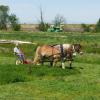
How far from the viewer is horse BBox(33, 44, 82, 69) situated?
2206 cm

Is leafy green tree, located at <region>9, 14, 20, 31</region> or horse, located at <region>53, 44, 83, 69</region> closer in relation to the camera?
horse, located at <region>53, 44, 83, 69</region>

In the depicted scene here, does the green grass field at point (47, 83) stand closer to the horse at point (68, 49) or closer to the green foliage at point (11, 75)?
the green foliage at point (11, 75)

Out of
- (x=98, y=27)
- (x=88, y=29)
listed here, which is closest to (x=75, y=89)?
(x=98, y=27)

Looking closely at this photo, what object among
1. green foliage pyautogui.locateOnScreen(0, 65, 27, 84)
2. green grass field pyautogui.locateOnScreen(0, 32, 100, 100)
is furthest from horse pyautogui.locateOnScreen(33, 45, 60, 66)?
green foliage pyautogui.locateOnScreen(0, 65, 27, 84)

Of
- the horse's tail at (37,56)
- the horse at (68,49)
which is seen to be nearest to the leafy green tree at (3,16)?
the horse's tail at (37,56)

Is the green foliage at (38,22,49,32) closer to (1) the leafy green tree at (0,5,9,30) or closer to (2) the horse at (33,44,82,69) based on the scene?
(1) the leafy green tree at (0,5,9,30)

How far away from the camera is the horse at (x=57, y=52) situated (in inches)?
→ 869

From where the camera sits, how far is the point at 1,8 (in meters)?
118

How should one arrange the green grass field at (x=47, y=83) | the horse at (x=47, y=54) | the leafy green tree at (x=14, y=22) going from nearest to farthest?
the green grass field at (x=47, y=83), the horse at (x=47, y=54), the leafy green tree at (x=14, y=22)

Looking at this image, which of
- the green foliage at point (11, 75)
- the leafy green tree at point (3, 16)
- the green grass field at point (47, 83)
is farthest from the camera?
the leafy green tree at point (3, 16)

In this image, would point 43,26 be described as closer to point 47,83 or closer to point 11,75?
point 11,75

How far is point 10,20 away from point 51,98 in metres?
98.6

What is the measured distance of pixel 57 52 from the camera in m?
22.2

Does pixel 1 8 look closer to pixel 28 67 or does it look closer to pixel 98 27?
pixel 98 27
